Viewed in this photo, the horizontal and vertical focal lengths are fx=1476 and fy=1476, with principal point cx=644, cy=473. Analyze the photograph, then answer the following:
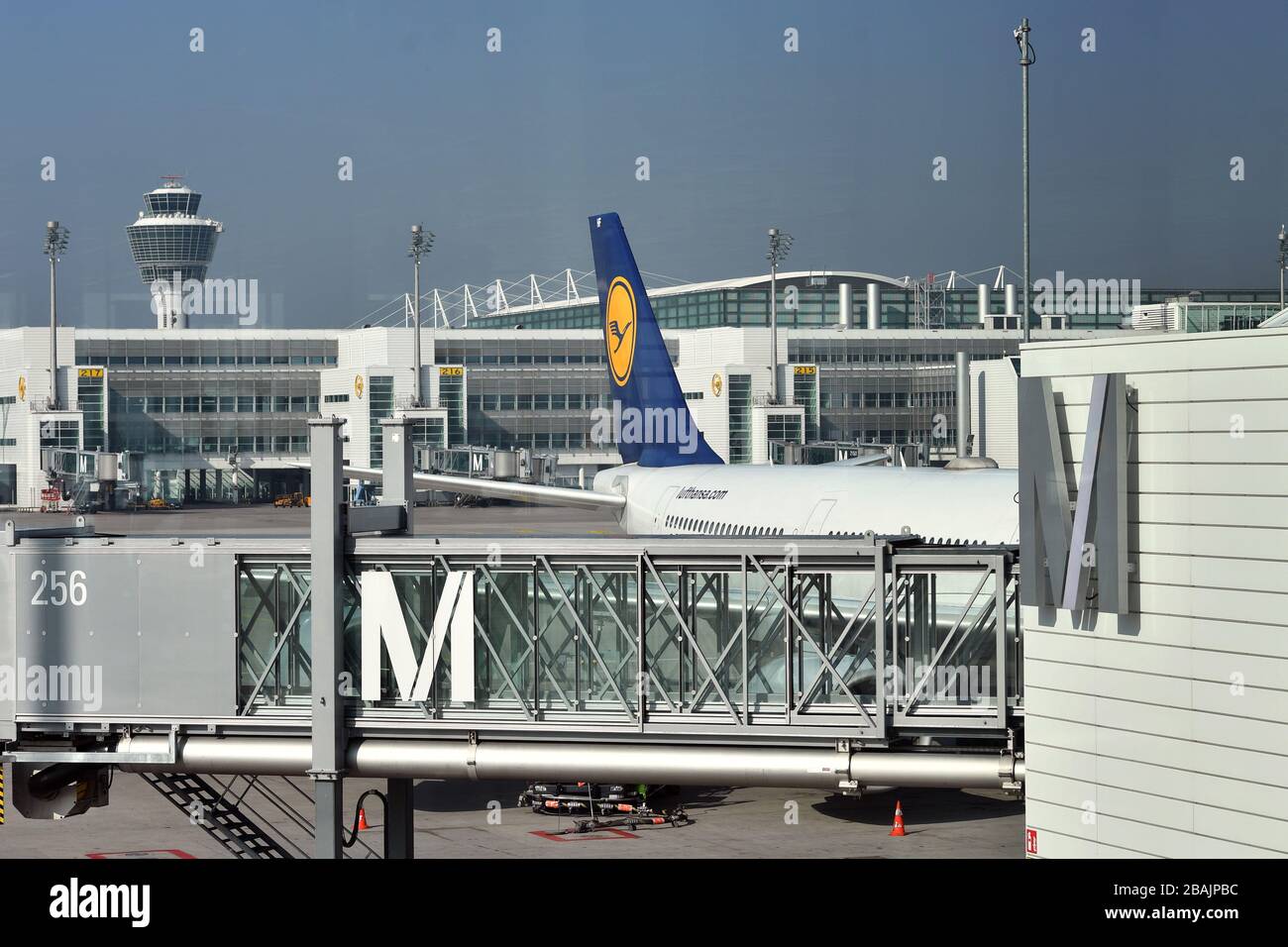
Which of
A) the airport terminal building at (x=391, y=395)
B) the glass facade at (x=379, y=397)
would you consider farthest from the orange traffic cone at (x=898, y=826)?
the glass facade at (x=379, y=397)

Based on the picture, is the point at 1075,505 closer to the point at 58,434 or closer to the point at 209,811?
the point at 209,811

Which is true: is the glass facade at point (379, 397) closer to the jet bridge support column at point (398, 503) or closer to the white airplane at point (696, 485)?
the white airplane at point (696, 485)

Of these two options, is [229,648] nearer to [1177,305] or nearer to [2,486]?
[1177,305]

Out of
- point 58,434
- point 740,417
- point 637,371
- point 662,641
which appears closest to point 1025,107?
point 637,371

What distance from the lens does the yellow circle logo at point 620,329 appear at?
48.6m

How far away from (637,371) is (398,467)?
93.7ft

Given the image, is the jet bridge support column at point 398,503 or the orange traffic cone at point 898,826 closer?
the jet bridge support column at point 398,503

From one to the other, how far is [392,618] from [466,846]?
594 inches

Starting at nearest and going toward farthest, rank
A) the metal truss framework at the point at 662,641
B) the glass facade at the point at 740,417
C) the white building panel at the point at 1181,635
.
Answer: the white building panel at the point at 1181,635 → the metal truss framework at the point at 662,641 → the glass facade at the point at 740,417

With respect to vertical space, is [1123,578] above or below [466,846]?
above

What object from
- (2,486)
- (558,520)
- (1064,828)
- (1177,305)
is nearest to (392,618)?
(1064,828)

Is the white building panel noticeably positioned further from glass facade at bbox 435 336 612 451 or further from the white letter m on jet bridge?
glass facade at bbox 435 336 612 451

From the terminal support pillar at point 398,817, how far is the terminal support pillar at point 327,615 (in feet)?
6.64

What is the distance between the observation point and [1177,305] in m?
41.3
